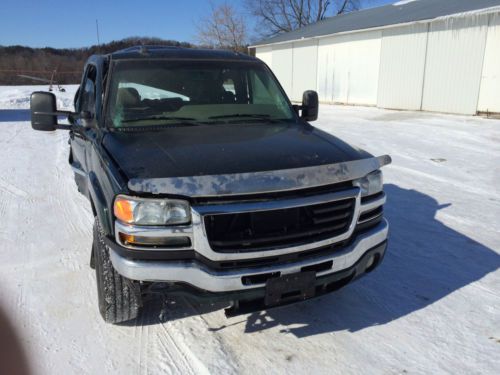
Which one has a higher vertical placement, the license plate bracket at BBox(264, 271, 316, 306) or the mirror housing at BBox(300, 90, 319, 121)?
the mirror housing at BBox(300, 90, 319, 121)

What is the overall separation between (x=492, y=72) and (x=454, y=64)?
1441 millimetres

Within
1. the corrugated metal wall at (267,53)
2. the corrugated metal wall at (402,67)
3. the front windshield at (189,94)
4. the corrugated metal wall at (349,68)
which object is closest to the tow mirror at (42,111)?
the front windshield at (189,94)

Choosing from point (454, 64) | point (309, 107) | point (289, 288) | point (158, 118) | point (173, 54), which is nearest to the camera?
point (289, 288)

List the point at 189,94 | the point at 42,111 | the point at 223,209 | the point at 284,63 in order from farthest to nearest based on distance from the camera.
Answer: the point at 284,63, the point at 189,94, the point at 42,111, the point at 223,209

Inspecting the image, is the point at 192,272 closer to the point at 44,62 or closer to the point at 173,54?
the point at 173,54

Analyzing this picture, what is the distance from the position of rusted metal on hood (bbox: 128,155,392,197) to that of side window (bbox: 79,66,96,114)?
171 centimetres

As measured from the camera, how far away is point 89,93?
4.28 metres

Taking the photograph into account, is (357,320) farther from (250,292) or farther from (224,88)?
(224,88)

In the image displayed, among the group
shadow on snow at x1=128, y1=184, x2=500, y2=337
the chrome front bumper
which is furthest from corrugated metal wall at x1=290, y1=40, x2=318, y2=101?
Result: the chrome front bumper

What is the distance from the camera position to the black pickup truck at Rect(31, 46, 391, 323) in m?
2.29

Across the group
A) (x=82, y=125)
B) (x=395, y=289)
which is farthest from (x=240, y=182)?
(x=82, y=125)

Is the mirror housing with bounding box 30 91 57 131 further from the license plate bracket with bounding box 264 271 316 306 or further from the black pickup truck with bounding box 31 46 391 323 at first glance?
the license plate bracket with bounding box 264 271 316 306

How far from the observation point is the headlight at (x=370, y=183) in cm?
274

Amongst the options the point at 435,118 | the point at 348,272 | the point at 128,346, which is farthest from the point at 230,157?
the point at 435,118
